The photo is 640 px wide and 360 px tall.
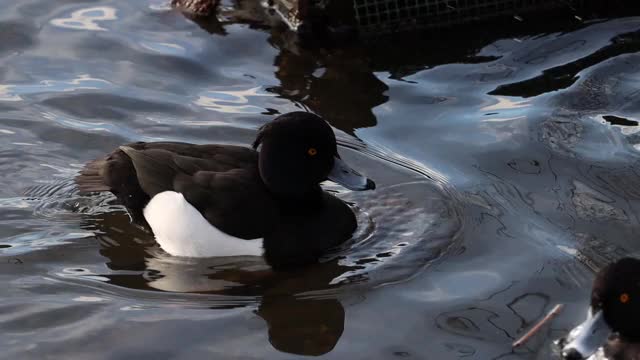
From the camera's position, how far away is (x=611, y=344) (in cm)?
557

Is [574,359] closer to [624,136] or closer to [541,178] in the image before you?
[541,178]

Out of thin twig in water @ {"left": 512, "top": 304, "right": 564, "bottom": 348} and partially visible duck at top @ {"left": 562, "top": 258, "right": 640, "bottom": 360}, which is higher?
partially visible duck at top @ {"left": 562, "top": 258, "right": 640, "bottom": 360}

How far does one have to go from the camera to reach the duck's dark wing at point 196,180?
22.2 ft

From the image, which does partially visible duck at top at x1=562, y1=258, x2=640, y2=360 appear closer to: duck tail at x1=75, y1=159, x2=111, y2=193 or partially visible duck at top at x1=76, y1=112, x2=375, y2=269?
partially visible duck at top at x1=76, y1=112, x2=375, y2=269

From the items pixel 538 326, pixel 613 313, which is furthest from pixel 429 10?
pixel 613 313

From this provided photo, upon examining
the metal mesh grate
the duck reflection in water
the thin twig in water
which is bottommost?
the thin twig in water

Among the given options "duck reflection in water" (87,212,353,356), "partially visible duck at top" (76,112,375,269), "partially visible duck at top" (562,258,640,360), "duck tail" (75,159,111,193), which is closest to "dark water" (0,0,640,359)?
"duck reflection in water" (87,212,353,356)

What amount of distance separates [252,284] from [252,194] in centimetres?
54

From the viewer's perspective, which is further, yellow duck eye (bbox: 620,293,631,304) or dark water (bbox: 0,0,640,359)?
dark water (bbox: 0,0,640,359)

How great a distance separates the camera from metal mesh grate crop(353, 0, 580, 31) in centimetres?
961

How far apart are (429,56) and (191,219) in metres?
3.21

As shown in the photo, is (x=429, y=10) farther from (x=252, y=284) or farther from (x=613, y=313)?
(x=613, y=313)

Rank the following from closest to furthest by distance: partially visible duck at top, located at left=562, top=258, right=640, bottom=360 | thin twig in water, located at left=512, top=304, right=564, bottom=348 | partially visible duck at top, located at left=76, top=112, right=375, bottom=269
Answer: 1. partially visible duck at top, located at left=562, top=258, right=640, bottom=360
2. thin twig in water, located at left=512, top=304, right=564, bottom=348
3. partially visible duck at top, located at left=76, top=112, right=375, bottom=269

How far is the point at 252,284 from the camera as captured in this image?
6.59 m
